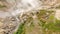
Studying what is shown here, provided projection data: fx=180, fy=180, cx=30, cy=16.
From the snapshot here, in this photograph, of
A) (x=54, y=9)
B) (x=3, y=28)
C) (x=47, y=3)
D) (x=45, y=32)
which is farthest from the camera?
(x=47, y=3)

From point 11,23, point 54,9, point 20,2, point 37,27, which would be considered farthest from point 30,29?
point 20,2

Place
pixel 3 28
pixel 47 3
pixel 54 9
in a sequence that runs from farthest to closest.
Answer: pixel 47 3, pixel 54 9, pixel 3 28

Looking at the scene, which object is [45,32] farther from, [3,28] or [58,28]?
[3,28]

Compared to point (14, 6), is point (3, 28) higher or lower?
A: lower

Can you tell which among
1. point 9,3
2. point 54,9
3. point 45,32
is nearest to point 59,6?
point 54,9

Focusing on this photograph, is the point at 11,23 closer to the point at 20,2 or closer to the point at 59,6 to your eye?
the point at 20,2

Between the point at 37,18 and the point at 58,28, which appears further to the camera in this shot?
the point at 37,18
